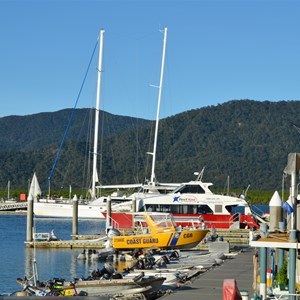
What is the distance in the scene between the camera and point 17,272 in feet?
133

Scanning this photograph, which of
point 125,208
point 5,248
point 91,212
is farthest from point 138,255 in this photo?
point 91,212

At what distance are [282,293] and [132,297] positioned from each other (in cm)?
792

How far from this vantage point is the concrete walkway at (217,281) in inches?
963

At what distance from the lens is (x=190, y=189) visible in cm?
6612

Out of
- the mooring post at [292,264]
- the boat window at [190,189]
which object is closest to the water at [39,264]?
the boat window at [190,189]

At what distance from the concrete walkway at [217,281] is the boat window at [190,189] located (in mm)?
28443

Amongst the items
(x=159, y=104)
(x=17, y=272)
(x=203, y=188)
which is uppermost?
(x=159, y=104)

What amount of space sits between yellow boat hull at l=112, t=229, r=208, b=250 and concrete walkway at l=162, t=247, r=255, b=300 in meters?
7.01

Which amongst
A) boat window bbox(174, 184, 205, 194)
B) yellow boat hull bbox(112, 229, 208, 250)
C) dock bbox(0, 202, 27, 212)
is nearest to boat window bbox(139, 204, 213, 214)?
boat window bbox(174, 184, 205, 194)

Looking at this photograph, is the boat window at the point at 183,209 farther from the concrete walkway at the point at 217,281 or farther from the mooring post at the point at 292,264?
the mooring post at the point at 292,264

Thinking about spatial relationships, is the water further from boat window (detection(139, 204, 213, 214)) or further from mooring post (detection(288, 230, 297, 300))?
mooring post (detection(288, 230, 297, 300))

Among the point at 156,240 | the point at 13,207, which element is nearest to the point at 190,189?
the point at 156,240

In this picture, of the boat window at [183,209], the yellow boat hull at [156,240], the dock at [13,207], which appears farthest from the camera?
the dock at [13,207]

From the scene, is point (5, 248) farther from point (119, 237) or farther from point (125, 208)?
point (125, 208)
